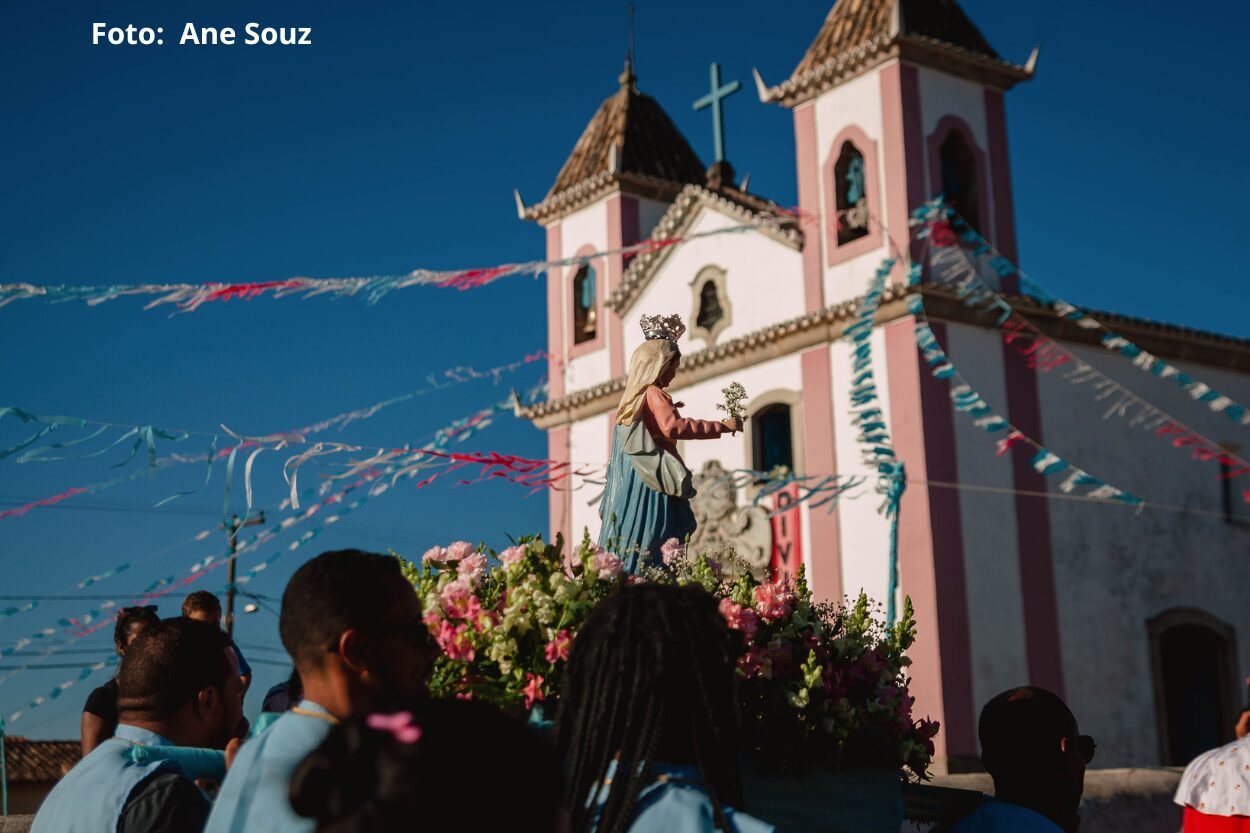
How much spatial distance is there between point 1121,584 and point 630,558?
13558 millimetres

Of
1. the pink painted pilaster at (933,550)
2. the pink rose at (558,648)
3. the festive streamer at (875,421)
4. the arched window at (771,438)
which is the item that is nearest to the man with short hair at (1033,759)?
the pink rose at (558,648)

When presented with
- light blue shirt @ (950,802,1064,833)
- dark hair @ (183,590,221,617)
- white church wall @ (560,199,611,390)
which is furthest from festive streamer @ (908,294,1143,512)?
light blue shirt @ (950,802,1064,833)

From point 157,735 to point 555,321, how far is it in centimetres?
1905

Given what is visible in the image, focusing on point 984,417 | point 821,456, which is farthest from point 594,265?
point 984,417

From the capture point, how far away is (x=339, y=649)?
290 cm

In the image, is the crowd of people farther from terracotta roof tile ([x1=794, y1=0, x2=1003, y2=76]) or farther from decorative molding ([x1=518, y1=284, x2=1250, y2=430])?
terracotta roof tile ([x1=794, y1=0, x2=1003, y2=76])

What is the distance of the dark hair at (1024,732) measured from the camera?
3863 millimetres

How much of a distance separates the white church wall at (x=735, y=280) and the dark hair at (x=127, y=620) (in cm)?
1340

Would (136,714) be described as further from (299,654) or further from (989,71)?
(989,71)

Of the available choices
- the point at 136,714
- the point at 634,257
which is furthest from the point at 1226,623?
the point at 136,714

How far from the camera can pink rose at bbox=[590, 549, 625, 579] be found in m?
4.42

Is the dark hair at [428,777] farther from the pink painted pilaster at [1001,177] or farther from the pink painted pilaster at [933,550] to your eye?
the pink painted pilaster at [1001,177]

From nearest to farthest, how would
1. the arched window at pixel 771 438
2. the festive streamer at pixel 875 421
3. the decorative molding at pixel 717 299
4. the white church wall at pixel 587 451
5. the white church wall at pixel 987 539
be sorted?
the festive streamer at pixel 875 421 < the white church wall at pixel 987 539 < the arched window at pixel 771 438 < the decorative molding at pixel 717 299 < the white church wall at pixel 587 451

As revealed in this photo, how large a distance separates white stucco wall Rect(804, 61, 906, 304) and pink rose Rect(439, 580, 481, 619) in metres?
13.4
